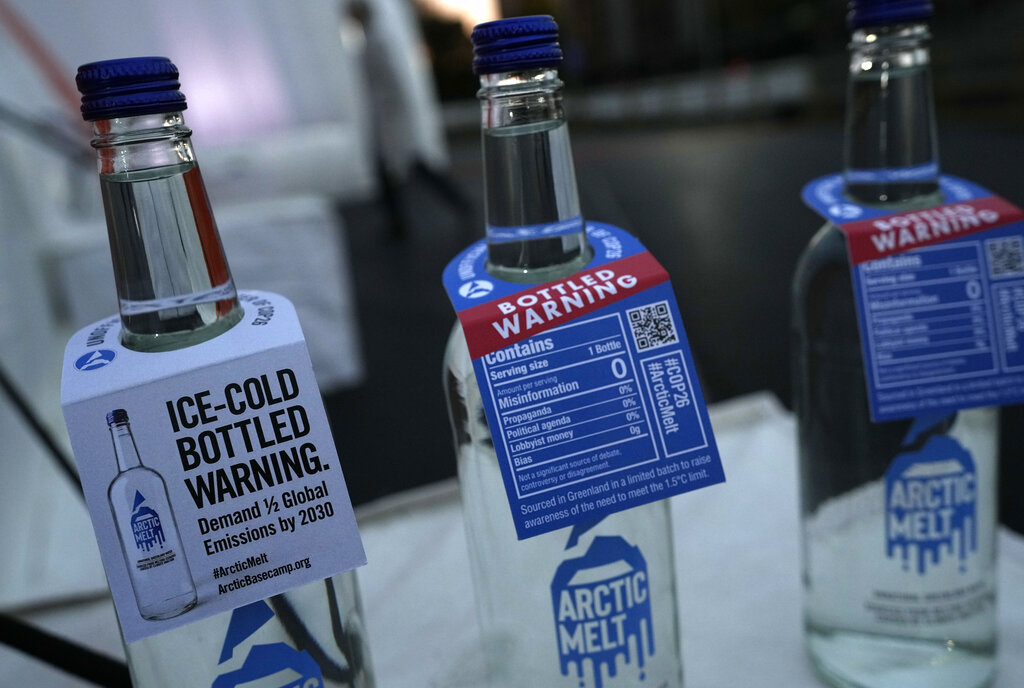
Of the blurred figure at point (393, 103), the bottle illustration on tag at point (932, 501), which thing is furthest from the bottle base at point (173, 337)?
the blurred figure at point (393, 103)

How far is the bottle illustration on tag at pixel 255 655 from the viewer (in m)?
0.36

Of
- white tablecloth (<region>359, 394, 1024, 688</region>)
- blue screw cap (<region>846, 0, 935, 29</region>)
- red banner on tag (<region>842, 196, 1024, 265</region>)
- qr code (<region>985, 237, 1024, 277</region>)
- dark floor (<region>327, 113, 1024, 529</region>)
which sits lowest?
dark floor (<region>327, 113, 1024, 529</region>)

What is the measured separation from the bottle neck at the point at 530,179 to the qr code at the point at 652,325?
4 centimetres

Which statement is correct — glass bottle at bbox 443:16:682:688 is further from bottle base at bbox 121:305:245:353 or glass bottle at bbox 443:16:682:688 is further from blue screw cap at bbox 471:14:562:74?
bottle base at bbox 121:305:245:353

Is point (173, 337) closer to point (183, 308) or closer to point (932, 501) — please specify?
point (183, 308)

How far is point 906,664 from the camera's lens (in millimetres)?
465

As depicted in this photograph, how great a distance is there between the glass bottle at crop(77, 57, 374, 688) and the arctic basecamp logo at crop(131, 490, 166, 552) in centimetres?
5

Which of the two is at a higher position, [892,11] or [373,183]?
[892,11]

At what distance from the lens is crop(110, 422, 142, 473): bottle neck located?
12.7 inches

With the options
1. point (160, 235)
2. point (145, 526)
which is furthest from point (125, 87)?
point (145, 526)

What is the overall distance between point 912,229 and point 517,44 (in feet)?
0.80

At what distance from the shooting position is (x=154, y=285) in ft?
1.17

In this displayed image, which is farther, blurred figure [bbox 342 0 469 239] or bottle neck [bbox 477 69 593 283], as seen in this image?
blurred figure [bbox 342 0 469 239]

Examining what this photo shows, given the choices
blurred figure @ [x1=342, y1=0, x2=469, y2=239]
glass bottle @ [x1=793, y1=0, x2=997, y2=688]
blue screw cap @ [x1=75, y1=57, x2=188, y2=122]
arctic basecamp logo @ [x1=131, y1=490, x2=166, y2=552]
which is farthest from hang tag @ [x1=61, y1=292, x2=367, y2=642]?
blurred figure @ [x1=342, y1=0, x2=469, y2=239]
